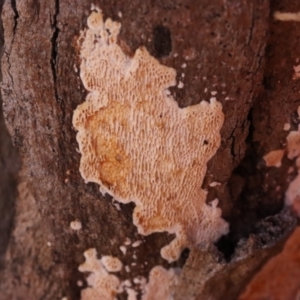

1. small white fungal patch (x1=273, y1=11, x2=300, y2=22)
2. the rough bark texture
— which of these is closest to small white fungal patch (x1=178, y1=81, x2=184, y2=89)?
the rough bark texture

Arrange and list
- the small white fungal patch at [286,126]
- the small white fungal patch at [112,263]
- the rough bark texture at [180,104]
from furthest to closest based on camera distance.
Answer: the small white fungal patch at [112,263]
the small white fungal patch at [286,126]
the rough bark texture at [180,104]

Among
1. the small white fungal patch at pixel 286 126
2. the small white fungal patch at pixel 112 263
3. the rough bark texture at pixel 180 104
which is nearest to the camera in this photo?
the rough bark texture at pixel 180 104

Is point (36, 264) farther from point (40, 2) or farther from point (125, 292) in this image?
point (40, 2)

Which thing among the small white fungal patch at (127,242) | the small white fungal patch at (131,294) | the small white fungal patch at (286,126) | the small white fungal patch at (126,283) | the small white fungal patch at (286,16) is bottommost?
the small white fungal patch at (131,294)

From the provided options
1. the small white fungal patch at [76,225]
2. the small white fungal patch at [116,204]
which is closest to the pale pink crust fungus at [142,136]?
the small white fungal patch at [116,204]

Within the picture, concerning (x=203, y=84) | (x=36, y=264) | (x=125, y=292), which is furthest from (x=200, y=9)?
(x=36, y=264)

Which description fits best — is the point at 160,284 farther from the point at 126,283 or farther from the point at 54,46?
the point at 54,46

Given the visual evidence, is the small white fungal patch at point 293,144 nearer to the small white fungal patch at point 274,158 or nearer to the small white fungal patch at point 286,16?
the small white fungal patch at point 274,158
